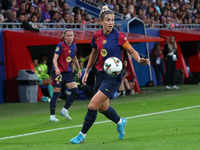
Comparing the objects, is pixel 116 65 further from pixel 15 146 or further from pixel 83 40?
pixel 83 40

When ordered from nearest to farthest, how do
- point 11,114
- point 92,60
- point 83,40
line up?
point 92,60
point 11,114
point 83,40

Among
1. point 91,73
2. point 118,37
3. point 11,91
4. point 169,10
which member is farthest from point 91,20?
point 118,37

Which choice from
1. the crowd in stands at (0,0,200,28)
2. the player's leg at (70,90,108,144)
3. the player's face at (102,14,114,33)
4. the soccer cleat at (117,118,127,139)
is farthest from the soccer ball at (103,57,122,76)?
the crowd in stands at (0,0,200,28)

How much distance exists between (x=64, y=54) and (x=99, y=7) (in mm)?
12306

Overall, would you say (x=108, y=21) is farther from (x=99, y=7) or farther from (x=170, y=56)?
(x=99, y=7)

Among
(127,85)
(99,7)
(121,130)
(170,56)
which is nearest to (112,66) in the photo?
(121,130)

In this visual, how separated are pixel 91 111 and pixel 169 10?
2006 cm

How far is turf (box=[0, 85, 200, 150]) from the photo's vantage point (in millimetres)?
6348

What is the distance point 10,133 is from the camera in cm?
824

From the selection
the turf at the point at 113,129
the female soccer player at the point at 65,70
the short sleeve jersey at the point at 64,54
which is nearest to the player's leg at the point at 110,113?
the turf at the point at 113,129

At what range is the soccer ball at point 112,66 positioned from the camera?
251 inches

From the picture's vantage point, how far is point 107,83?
647cm

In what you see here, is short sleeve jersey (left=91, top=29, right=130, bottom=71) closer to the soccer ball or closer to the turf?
the soccer ball

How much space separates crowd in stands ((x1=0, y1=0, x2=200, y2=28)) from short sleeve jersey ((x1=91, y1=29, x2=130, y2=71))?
9.70 meters
